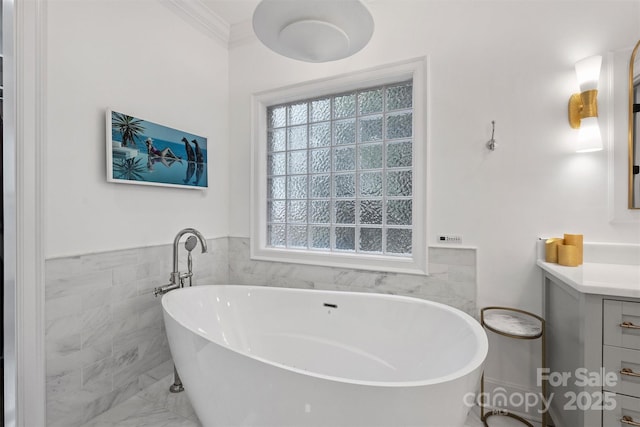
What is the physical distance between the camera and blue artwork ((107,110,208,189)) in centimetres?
177

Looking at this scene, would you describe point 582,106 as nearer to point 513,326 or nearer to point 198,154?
point 513,326

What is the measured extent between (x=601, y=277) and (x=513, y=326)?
0.48 metres

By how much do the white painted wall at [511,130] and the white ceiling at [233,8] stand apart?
0.99 metres

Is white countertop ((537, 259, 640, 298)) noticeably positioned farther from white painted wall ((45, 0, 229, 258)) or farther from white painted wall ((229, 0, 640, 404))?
white painted wall ((45, 0, 229, 258))

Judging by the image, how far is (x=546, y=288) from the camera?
1.69 meters

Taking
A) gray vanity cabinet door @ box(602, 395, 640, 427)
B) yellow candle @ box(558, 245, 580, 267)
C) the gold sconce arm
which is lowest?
gray vanity cabinet door @ box(602, 395, 640, 427)

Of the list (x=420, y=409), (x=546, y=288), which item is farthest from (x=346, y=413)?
(x=546, y=288)

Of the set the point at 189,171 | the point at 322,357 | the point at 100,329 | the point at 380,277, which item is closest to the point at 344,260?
the point at 380,277

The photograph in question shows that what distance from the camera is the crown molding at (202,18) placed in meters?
2.18

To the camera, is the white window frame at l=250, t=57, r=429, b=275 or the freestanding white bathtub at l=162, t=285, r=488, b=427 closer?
the freestanding white bathtub at l=162, t=285, r=488, b=427

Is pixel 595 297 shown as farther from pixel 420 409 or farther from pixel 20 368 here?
pixel 20 368

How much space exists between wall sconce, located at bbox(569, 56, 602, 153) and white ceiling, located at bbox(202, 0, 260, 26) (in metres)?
2.17

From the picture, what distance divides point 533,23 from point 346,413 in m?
2.25

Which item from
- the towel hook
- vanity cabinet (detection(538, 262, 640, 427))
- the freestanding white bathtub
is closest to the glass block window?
the towel hook
